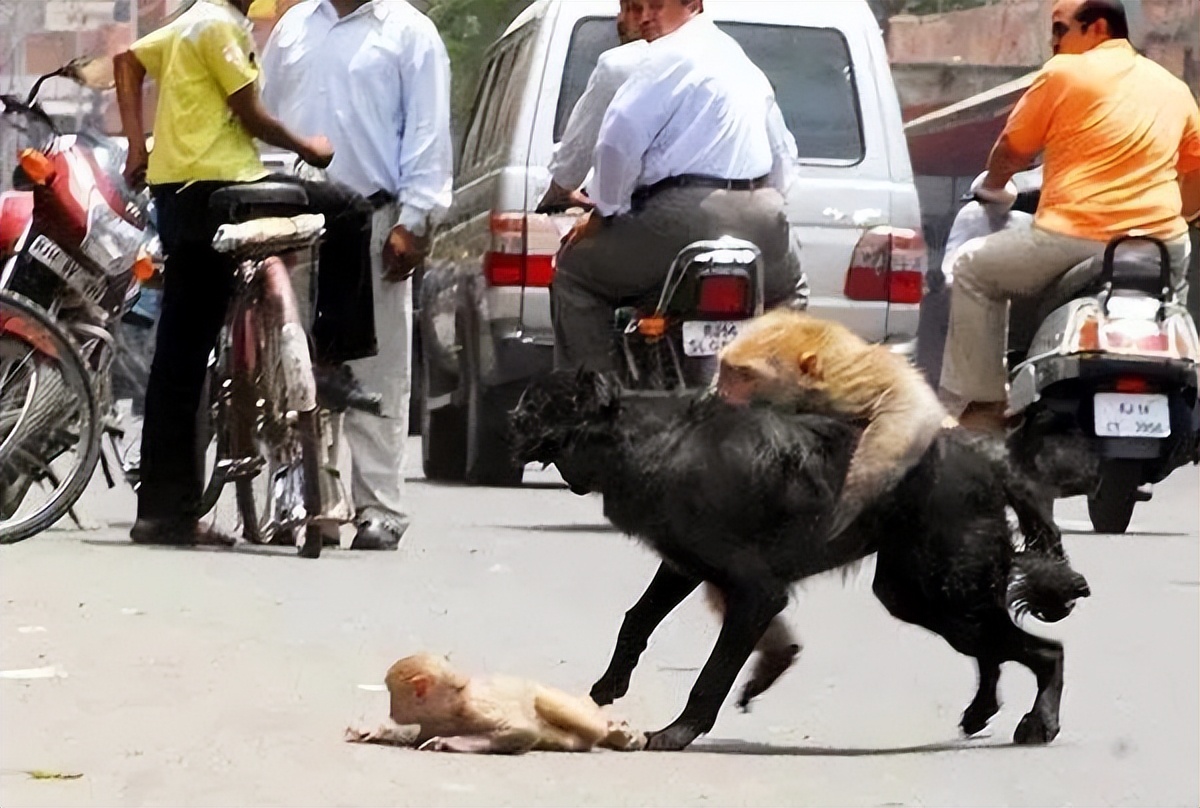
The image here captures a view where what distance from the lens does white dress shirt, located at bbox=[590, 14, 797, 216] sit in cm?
612

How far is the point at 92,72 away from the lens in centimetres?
672

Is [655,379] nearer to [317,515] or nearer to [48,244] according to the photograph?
[317,515]

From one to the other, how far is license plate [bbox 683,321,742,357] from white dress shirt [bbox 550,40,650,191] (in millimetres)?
419

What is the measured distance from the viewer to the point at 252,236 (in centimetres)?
684

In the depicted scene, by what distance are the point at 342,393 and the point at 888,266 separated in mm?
1349

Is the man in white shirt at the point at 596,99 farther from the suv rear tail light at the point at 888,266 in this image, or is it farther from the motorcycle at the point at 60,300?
the motorcycle at the point at 60,300

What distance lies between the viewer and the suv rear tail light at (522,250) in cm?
652

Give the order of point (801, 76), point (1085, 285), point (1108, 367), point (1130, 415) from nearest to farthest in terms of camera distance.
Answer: point (801, 76) → point (1085, 285) → point (1108, 367) → point (1130, 415)

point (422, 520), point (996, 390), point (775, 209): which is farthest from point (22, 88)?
point (996, 390)

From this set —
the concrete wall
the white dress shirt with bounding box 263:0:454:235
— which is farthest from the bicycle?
the concrete wall

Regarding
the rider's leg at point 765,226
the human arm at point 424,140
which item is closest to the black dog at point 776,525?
the rider's leg at point 765,226

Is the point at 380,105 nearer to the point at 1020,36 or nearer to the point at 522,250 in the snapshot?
the point at 522,250

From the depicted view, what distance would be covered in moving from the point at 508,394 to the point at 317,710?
1088 millimetres

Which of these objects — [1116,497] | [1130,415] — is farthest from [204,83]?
[1116,497]
